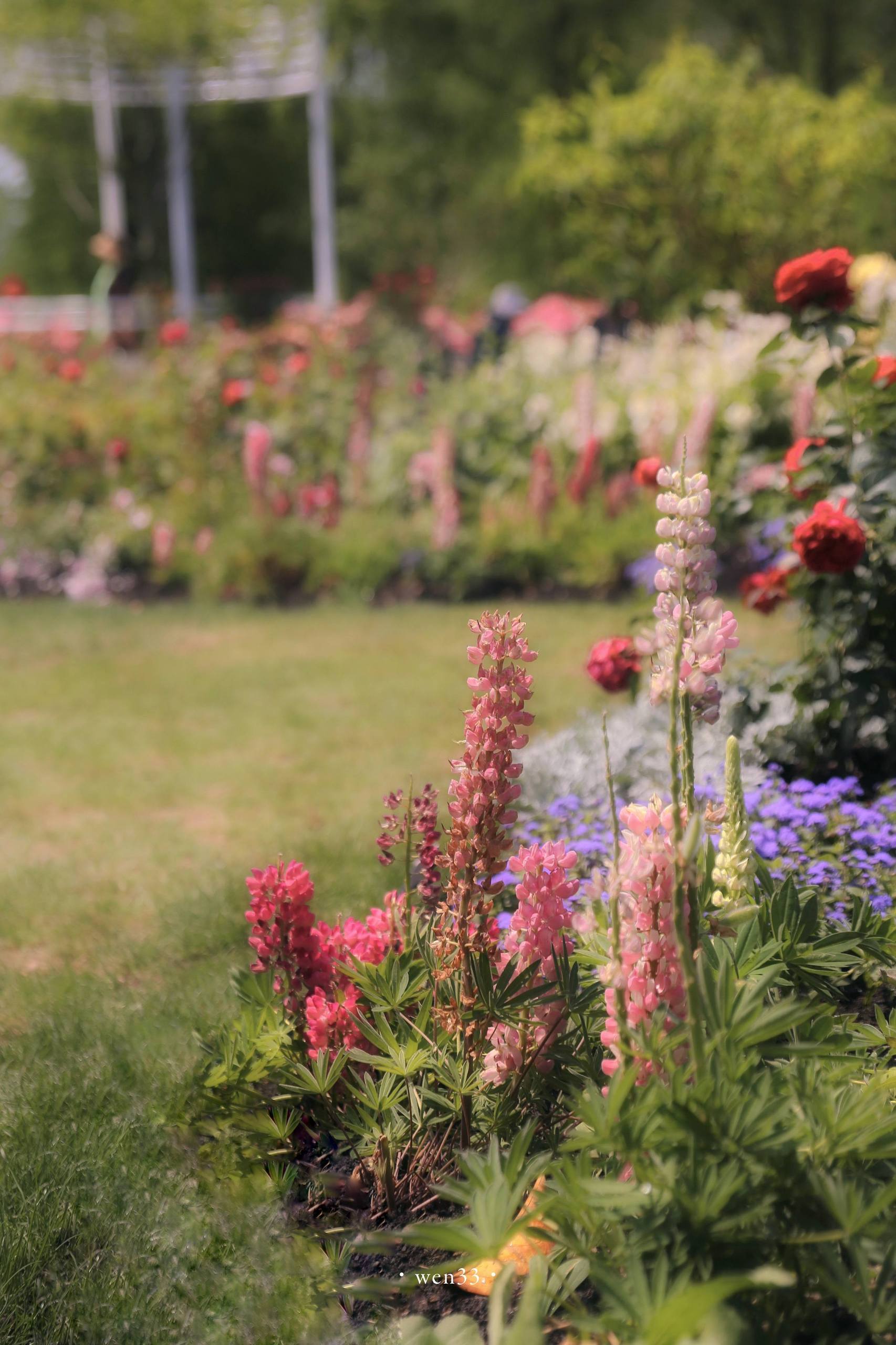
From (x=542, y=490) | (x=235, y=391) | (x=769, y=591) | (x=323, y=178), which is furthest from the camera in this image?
(x=323, y=178)

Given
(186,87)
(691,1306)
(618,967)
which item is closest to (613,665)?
(618,967)

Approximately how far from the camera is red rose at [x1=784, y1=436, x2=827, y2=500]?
11.6 feet

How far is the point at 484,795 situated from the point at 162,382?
7501mm

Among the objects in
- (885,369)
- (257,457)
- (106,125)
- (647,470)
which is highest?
(106,125)

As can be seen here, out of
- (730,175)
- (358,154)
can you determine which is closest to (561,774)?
(730,175)

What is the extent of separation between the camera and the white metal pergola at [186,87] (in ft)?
57.3

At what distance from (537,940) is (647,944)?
283mm

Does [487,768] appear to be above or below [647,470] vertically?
below

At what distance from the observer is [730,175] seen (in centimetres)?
1016

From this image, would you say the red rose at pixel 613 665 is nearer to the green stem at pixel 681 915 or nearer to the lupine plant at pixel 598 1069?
the lupine plant at pixel 598 1069

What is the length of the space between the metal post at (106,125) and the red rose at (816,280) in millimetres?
16484

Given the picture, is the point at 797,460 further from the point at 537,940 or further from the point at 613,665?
the point at 537,940

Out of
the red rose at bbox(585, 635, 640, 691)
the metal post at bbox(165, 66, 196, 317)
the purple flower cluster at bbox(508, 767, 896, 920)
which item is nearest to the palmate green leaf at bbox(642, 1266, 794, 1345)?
the purple flower cluster at bbox(508, 767, 896, 920)

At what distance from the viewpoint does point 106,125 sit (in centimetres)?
2044
